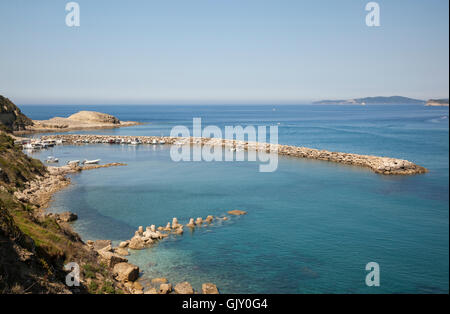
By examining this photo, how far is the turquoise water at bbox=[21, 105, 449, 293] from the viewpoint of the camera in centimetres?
1575

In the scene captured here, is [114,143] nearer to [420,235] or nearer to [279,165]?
[279,165]

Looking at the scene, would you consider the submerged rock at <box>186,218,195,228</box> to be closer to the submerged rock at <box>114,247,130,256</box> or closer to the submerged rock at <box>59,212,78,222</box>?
the submerged rock at <box>114,247,130,256</box>

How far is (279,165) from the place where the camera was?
50.8m

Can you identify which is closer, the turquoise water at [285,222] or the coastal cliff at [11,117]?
the turquoise water at [285,222]

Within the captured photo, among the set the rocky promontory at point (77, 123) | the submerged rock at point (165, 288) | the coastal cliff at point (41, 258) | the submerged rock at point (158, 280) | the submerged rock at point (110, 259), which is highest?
the rocky promontory at point (77, 123)

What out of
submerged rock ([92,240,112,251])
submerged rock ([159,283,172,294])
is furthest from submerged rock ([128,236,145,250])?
submerged rock ([159,283,172,294])

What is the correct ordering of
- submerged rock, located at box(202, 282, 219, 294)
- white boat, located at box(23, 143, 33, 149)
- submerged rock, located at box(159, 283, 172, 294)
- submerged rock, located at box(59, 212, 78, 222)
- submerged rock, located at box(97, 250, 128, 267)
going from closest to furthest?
1. submerged rock, located at box(159, 283, 172, 294)
2. submerged rock, located at box(202, 282, 219, 294)
3. submerged rock, located at box(97, 250, 128, 267)
4. submerged rock, located at box(59, 212, 78, 222)
5. white boat, located at box(23, 143, 33, 149)

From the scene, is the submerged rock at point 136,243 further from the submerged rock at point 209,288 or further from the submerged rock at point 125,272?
the submerged rock at point 209,288

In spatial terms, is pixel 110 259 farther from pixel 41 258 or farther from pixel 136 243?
pixel 41 258

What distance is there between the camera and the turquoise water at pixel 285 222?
15750 millimetres

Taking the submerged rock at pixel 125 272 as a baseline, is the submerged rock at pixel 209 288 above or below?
below

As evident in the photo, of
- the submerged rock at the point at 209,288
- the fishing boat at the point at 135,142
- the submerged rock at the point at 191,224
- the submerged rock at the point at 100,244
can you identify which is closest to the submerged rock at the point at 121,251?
the submerged rock at the point at 100,244
